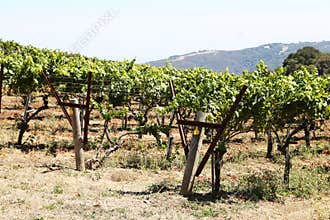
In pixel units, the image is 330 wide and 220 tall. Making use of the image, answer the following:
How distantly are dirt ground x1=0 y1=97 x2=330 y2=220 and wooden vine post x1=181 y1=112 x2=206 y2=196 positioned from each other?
0.28 metres

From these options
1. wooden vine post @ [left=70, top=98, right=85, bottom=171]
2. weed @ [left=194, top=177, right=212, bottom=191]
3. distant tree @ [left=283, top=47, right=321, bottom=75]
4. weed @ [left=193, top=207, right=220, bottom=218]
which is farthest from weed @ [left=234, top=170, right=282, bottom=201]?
distant tree @ [left=283, top=47, right=321, bottom=75]

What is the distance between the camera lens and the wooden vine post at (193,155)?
27.2 ft

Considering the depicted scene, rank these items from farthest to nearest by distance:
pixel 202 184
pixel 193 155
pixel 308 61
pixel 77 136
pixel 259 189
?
pixel 308 61 < pixel 77 136 < pixel 202 184 < pixel 259 189 < pixel 193 155

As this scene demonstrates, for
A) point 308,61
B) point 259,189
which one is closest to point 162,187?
point 259,189

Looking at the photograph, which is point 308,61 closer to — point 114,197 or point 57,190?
point 114,197

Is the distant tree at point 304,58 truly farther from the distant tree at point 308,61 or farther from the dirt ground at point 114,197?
the dirt ground at point 114,197

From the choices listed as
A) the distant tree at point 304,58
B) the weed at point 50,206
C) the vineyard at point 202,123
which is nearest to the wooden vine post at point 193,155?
the vineyard at point 202,123

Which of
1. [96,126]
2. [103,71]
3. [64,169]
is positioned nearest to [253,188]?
[64,169]

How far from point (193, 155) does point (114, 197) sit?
1950 millimetres

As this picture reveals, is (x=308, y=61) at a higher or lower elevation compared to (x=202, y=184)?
higher

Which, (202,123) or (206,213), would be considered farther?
(202,123)

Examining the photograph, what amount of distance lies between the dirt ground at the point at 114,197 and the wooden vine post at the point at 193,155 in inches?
10.9

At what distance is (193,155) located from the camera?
833cm

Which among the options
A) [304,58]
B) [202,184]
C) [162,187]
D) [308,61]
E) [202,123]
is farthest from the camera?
[304,58]
